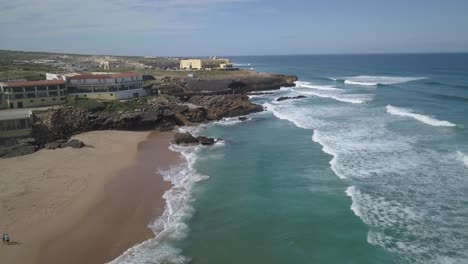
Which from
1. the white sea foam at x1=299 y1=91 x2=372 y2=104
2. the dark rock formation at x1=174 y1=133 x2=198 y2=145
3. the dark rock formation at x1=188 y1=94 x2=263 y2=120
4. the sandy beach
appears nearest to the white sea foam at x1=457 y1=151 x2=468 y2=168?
the sandy beach

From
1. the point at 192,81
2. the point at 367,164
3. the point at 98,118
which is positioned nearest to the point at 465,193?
the point at 367,164

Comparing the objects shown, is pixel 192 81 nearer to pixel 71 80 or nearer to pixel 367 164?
pixel 71 80

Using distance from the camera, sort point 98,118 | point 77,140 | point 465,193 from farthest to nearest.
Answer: point 98,118 < point 77,140 < point 465,193

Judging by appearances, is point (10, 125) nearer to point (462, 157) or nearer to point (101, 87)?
point (101, 87)

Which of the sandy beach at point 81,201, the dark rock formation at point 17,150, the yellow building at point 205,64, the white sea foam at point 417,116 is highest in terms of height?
the yellow building at point 205,64

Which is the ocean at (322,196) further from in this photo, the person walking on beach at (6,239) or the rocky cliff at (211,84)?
the rocky cliff at (211,84)

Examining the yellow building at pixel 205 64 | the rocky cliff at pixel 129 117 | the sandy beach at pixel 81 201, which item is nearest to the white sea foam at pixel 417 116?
the rocky cliff at pixel 129 117
